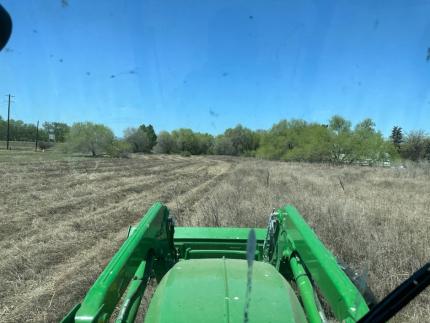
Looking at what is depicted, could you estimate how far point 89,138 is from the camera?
53500mm

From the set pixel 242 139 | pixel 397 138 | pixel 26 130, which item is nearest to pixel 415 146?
pixel 397 138

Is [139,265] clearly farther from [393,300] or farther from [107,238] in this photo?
[107,238]

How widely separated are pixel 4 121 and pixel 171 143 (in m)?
45.1

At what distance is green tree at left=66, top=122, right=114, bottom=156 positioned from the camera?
53.1m

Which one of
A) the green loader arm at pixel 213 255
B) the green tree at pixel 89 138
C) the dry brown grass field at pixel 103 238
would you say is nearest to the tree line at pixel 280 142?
the green tree at pixel 89 138

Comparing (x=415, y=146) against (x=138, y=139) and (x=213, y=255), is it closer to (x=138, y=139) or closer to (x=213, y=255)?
(x=138, y=139)

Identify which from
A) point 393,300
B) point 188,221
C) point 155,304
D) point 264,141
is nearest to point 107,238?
point 188,221

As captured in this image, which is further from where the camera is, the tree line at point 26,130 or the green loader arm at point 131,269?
the tree line at point 26,130

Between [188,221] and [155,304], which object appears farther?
[188,221]

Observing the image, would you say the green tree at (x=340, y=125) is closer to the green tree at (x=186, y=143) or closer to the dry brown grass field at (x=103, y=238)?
the green tree at (x=186, y=143)

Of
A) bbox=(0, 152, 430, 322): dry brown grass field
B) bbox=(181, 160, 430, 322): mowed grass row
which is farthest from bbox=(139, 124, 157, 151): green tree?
bbox=(181, 160, 430, 322): mowed grass row

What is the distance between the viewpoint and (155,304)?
195 cm

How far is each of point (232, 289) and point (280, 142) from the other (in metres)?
61.1

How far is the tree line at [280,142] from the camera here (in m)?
47.8
